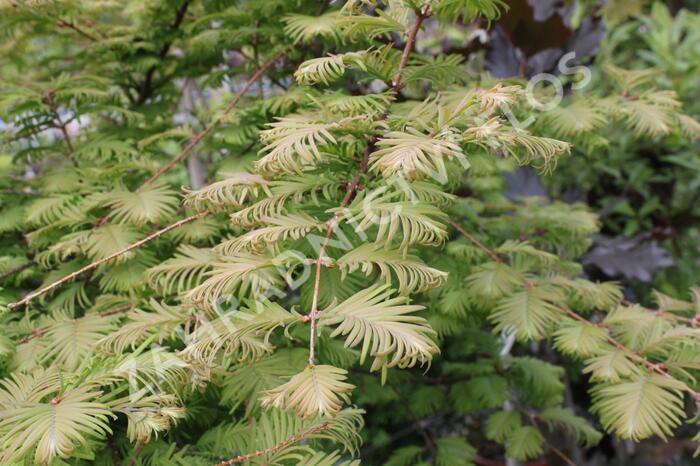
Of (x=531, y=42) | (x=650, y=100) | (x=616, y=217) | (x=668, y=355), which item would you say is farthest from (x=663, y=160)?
(x=668, y=355)

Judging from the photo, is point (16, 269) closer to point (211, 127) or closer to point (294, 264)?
point (211, 127)

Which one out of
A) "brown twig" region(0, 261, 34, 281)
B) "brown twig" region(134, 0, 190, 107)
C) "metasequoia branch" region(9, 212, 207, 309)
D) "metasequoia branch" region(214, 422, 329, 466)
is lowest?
"metasequoia branch" region(214, 422, 329, 466)

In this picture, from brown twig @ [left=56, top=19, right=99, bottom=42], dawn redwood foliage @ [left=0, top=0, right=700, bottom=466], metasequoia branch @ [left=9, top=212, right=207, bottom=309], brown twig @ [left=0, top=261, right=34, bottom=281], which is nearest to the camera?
dawn redwood foliage @ [left=0, top=0, right=700, bottom=466]

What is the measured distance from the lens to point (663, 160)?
227 centimetres

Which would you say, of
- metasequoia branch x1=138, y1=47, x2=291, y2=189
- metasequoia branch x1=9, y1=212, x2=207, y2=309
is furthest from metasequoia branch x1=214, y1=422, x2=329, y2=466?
metasequoia branch x1=138, y1=47, x2=291, y2=189

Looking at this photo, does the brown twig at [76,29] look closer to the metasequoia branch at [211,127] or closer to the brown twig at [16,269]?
the metasequoia branch at [211,127]

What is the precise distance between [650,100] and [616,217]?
135cm

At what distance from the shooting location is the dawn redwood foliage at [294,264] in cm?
63

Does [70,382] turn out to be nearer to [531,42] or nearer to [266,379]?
[266,379]

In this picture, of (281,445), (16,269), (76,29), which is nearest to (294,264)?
(281,445)

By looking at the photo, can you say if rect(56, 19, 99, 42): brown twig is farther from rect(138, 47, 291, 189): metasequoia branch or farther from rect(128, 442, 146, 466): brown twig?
rect(128, 442, 146, 466): brown twig

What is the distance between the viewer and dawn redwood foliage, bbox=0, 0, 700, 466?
0.63 metres

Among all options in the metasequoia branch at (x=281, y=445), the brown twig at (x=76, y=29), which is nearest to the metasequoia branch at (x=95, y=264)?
the metasequoia branch at (x=281, y=445)

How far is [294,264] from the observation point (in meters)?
0.69
